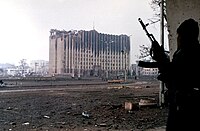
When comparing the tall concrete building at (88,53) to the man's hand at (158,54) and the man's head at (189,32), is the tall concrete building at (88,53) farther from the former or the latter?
the man's head at (189,32)

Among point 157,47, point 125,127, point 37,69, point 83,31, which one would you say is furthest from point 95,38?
point 157,47

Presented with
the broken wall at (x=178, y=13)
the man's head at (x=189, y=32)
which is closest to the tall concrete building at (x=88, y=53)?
the broken wall at (x=178, y=13)

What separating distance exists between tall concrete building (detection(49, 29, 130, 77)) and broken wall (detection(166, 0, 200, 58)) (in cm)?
7802

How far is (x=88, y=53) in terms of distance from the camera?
9000 cm

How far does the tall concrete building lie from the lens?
8779 centimetres

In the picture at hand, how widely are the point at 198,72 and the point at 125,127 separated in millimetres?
6179

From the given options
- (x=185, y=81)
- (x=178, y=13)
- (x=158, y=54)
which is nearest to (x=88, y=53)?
(x=178, y=13)

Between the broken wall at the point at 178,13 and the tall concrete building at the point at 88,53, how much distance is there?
78024mm

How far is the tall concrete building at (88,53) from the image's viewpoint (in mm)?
87794

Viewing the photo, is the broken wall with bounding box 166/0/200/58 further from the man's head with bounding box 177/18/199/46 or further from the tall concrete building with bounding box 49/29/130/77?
the tall concrete building with bounding box 49/29/130/77

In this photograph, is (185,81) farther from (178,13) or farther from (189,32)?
(178,13)

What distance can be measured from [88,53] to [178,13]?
8288cm

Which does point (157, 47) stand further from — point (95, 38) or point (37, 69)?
point (37, 69)

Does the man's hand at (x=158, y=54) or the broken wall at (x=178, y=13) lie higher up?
the broken wall at (x=178, y=13)
